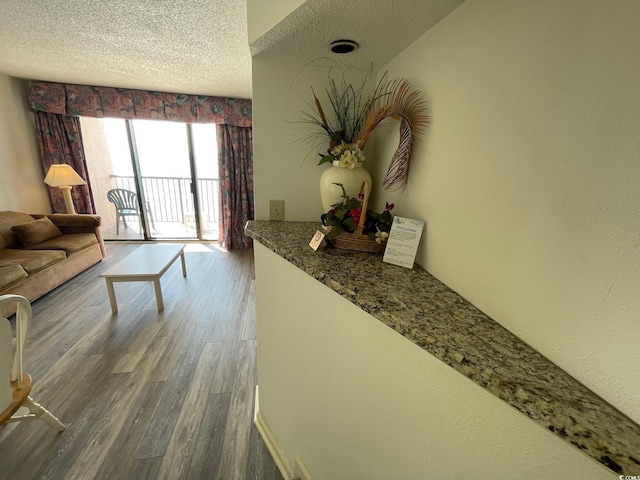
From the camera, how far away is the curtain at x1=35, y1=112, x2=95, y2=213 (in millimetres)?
3660

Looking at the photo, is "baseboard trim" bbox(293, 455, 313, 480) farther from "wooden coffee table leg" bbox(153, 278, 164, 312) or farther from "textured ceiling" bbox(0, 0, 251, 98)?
"textured ceiling" bbox(0, 0, 251, 98)

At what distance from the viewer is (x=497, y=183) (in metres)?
0.59

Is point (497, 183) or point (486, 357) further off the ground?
point (497, 183)

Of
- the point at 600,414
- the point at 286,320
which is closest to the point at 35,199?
the point at 286,320

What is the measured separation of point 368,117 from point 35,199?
5090 mm

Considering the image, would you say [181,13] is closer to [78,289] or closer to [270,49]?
[270,49]

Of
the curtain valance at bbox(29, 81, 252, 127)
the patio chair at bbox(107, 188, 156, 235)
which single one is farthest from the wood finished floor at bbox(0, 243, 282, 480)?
the curtain valance at bbox(29, 81, 252, 127)

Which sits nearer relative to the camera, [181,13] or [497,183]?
[497,183]

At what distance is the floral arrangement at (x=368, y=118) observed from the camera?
34.2 inches

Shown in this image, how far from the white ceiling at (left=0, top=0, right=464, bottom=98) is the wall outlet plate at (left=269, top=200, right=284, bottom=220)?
63cm

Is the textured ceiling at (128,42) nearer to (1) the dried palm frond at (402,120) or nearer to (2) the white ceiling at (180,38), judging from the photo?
(2) the white ceiling at (180,38)

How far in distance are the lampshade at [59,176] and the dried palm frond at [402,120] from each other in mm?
4308

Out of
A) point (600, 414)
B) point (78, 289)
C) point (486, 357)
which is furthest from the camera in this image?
point (78, 289)

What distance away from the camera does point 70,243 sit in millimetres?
3002
